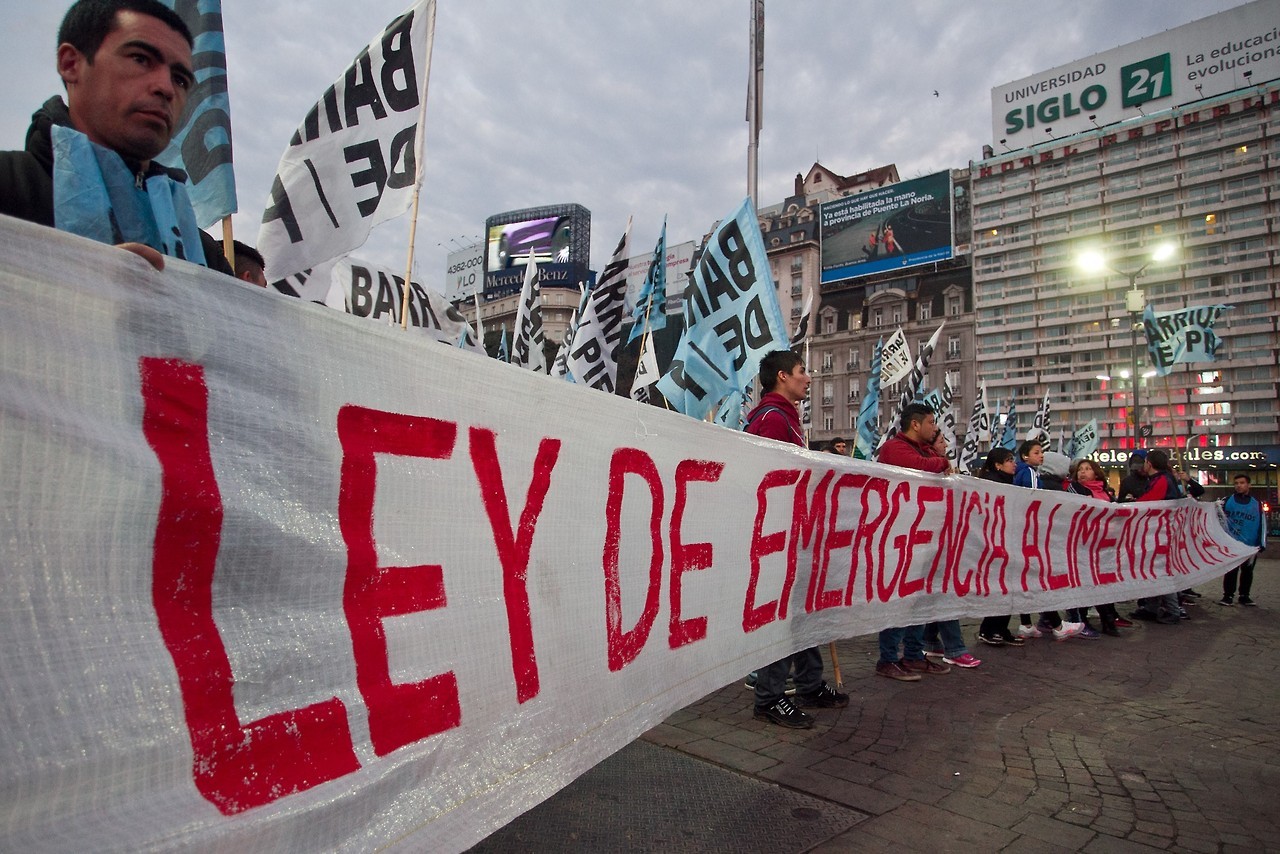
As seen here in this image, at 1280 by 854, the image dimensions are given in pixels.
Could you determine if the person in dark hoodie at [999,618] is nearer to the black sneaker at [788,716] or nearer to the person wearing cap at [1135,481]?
the black sneaker at [788,716]

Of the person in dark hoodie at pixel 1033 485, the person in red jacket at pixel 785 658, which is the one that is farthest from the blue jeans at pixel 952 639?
the person in dark hoodie at pixel 1033 485

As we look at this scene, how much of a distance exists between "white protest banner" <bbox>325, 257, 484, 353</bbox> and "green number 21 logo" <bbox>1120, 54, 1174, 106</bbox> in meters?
64.9

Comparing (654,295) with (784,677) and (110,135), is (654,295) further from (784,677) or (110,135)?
(110,135)

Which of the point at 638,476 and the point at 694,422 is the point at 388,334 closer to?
the point at 638,476

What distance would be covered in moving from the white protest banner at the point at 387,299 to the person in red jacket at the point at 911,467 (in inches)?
157

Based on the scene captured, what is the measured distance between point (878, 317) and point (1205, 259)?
2330 centimetres

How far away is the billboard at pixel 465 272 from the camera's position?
237 ft

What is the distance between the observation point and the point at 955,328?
2403 inches

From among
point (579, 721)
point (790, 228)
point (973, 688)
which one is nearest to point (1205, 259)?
point (790, 228)

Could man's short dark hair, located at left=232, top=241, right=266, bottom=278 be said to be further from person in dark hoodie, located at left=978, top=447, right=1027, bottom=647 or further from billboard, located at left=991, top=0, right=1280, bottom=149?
billboard, located at left=991, top=0, right=1280, bottom=149

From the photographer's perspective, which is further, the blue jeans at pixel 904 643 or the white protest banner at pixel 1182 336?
the white protest banner at pixel 1182 336

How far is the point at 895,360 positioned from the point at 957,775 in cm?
1029

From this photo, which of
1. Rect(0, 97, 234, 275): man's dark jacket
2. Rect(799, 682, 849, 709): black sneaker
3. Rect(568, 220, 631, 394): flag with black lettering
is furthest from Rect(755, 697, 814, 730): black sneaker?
Rect(568, 220, 631, 394): flag with black lettering

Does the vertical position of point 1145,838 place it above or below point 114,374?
below
